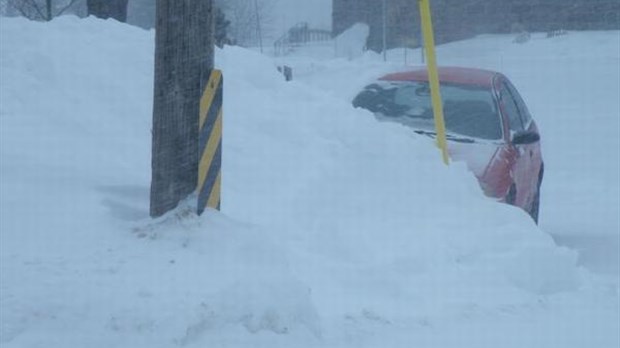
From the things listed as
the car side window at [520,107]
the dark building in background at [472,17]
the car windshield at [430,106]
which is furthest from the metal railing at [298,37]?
the car windshield at [430,106]

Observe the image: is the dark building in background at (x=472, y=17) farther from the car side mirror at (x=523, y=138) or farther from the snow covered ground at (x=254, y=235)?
the snow covered ground at (x=254, y=235)

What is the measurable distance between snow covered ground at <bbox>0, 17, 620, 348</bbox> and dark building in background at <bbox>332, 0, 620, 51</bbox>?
2339 centimetres

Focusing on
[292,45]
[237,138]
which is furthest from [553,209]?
[292,45]

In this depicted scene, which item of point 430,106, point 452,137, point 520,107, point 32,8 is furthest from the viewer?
point 32,8

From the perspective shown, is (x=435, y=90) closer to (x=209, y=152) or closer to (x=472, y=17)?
(x=209, y=152)

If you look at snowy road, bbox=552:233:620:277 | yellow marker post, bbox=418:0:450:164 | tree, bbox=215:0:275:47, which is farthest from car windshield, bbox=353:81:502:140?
tree, bbox=215:0:275:47

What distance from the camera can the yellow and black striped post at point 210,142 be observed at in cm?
689

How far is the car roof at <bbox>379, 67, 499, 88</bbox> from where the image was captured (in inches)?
462

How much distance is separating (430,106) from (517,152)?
3.80 feet

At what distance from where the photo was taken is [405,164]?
31.1 ft

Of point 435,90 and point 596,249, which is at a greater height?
point 435,90

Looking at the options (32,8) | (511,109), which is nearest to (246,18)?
(32,8)

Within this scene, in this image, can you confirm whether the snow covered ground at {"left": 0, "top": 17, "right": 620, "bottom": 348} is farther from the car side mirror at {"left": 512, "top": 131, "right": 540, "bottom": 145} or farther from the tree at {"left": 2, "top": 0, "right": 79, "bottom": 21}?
the tree at {"left": 2, "top": 0, "right": 79, "bottom": 21}

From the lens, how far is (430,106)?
11.6 m
